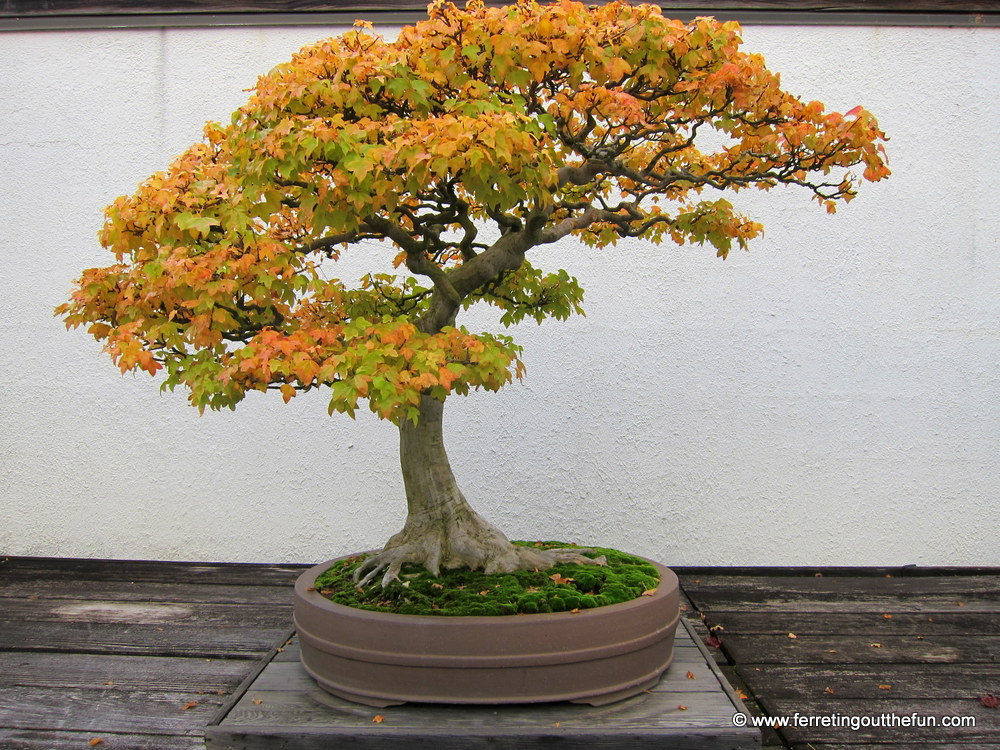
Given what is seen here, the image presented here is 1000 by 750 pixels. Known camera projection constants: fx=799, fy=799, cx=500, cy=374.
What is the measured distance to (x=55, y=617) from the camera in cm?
260

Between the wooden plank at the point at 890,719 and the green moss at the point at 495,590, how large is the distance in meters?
0.44

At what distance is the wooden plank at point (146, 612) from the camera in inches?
101

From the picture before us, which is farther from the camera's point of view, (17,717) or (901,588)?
(901,588)

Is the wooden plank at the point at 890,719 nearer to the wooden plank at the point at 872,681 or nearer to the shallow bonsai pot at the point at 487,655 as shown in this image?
the wooden plank at the point at 872,681

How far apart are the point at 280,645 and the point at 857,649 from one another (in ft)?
5.33

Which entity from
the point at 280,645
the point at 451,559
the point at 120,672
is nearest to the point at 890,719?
the point at 451,559

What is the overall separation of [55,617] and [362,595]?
4.46 ft

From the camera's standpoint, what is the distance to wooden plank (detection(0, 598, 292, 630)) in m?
2.56

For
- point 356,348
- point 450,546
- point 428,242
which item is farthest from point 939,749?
point 428,242

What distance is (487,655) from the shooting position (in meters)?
1.66

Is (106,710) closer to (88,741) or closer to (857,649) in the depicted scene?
(88,741)

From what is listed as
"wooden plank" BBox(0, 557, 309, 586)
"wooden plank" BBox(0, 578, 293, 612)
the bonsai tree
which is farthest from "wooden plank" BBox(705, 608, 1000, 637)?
"wooden plank" BBox(0, 557, 309, 586)

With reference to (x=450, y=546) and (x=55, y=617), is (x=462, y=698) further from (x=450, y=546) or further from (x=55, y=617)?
(x=55, y=617)

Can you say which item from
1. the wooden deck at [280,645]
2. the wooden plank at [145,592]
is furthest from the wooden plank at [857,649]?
the wooden plank at [145,592]
